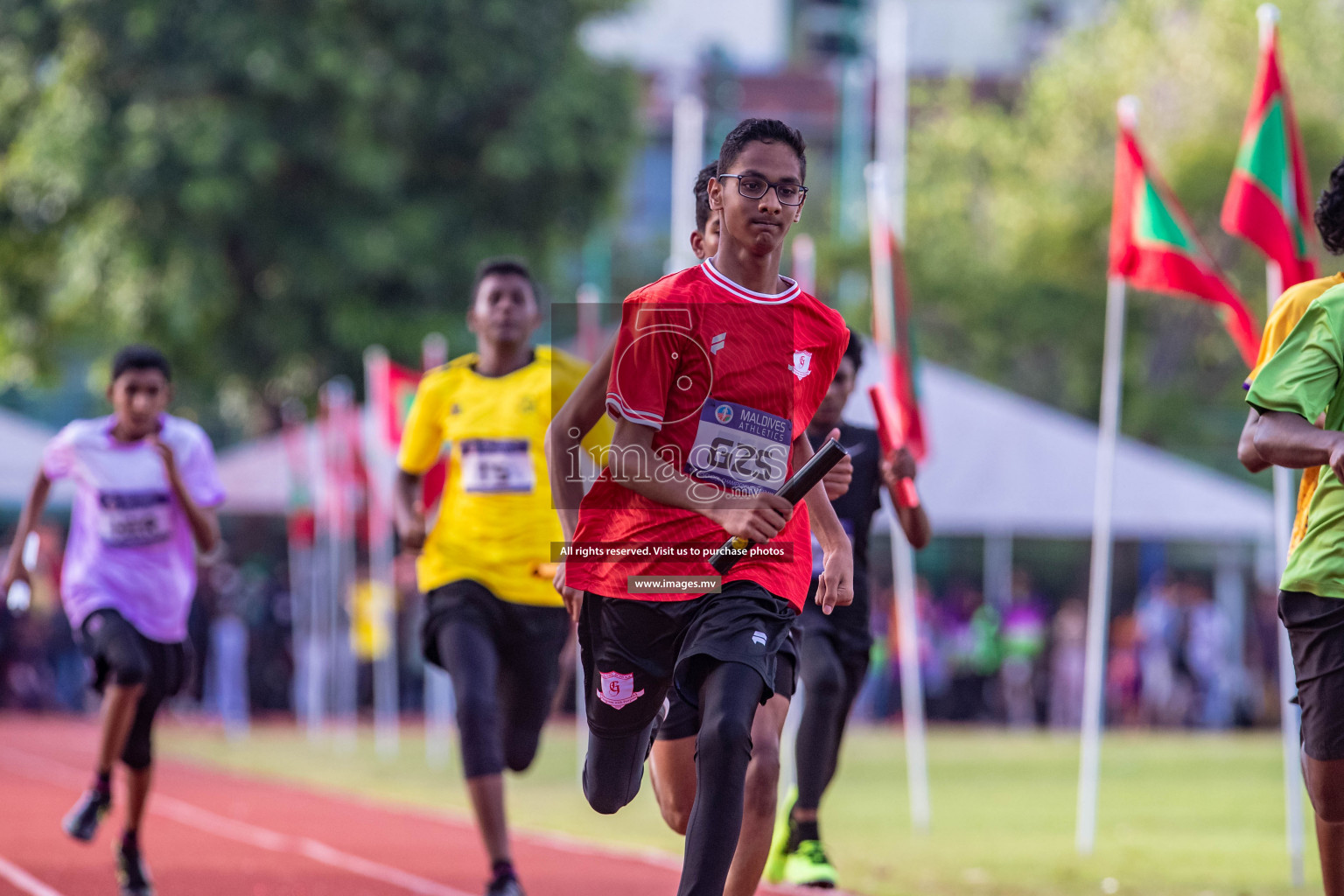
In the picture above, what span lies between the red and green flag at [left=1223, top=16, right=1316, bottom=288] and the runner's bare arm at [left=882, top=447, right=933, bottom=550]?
267cm

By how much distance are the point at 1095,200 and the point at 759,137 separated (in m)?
31.5

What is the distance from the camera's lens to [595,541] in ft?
17.1

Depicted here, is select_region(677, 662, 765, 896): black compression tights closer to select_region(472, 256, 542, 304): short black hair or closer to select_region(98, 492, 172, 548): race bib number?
select_region(472, 256, 542, 304): short black hair

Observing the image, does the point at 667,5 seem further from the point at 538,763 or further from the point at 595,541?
the point at 595,541

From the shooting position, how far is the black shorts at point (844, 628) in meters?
7.78

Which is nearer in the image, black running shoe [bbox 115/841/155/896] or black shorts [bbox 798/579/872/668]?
black shorts [bbox 798/579/872/668]

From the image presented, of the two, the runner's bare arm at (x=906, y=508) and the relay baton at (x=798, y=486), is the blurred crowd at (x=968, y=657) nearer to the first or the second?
the runner's bare arm at (x=906, y=508)

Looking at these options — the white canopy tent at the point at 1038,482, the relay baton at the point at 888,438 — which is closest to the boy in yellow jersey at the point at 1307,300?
the relay baton at the point at 888,438

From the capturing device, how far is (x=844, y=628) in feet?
25.7

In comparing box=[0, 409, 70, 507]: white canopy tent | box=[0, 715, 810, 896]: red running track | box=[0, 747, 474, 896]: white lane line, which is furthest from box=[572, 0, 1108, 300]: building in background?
box=[0, 747, 474, 896]: white lane line

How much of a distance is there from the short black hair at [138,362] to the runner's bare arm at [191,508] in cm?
30

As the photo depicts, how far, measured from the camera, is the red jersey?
501 centimetres

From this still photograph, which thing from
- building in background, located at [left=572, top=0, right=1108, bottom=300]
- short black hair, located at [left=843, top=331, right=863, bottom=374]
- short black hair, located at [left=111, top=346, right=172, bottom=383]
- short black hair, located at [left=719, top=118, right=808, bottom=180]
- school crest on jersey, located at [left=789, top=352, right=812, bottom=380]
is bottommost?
school crest on jersey, located at [left=789, top=352, right=812, bottom=380]

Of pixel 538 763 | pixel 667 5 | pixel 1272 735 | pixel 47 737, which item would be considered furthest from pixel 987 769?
pixel 667 5
